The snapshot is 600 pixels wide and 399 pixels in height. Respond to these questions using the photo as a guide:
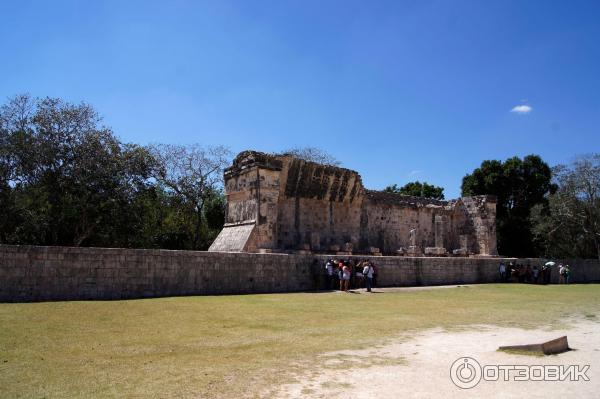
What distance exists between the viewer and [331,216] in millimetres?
19875

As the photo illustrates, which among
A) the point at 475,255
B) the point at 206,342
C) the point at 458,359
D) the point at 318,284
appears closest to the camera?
the point at 458,359

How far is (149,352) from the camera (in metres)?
5.47

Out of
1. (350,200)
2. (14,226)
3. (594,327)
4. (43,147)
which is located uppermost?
(43,147)

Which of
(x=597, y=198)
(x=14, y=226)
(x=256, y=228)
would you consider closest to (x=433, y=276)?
(x=256, y=228)

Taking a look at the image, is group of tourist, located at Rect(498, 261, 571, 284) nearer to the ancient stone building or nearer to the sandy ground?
the ancient stone building

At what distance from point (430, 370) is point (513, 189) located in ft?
126

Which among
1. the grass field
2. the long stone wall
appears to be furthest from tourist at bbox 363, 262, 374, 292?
the grass field

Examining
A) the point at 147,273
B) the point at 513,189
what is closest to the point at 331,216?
the point at 147,273

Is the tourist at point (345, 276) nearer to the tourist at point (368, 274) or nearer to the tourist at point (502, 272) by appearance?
the tourist at point (368, 274)

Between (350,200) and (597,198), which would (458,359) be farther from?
(597,198)

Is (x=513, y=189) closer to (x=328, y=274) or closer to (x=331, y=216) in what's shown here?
(x=331, y=216)

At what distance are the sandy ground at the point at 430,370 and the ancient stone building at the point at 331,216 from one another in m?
9.76

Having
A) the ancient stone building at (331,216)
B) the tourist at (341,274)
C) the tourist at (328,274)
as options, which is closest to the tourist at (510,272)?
the ancient stone building at (331,216)

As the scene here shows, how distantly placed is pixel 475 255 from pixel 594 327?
17.2 meters
